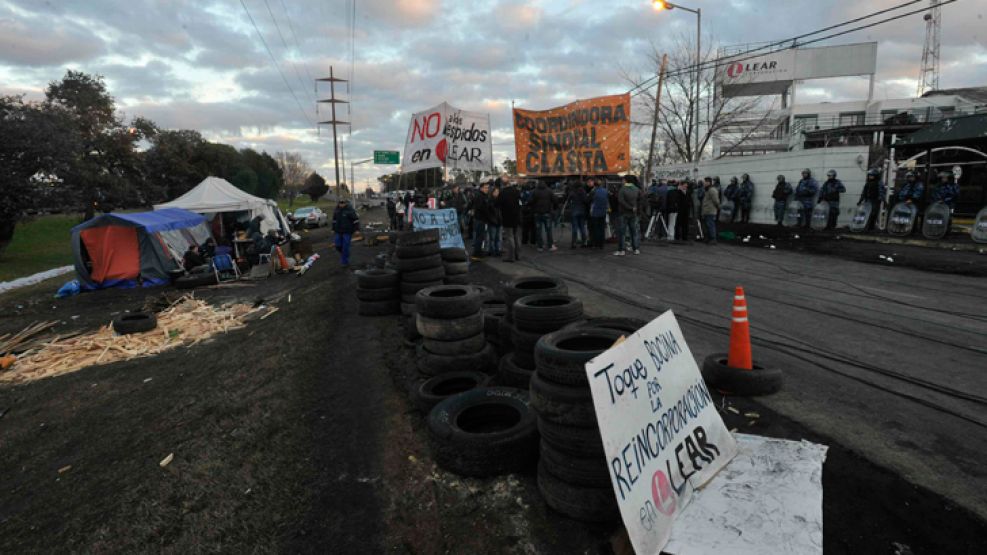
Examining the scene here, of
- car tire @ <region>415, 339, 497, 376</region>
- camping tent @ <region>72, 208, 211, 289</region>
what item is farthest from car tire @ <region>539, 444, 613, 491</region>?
camping tent @ <region>72, 208, 211, 289</region>

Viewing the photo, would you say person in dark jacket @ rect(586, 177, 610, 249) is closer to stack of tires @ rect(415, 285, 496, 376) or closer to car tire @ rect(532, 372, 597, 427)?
stack of tires @ rect(415, 285, 496, 376)

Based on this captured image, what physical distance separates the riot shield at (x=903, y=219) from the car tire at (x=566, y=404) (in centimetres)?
1563

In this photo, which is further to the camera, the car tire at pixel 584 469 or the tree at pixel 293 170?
the tree at pixel 293 170

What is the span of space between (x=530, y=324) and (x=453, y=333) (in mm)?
1198

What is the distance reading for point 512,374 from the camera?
4719 mm

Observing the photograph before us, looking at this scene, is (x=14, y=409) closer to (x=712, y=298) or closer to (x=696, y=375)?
(x=696, y=375)

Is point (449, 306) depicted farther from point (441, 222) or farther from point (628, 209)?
point (628, 209)

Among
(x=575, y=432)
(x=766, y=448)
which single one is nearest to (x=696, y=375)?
(x=766, y=448)

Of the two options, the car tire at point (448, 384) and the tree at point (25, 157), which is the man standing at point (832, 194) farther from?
the tree at point (25, 157)

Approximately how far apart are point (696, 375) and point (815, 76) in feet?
212

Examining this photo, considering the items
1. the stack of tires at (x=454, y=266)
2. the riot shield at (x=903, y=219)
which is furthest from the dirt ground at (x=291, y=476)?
the riot shield at (x=903, y=219)

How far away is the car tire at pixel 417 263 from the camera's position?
26.4 feet

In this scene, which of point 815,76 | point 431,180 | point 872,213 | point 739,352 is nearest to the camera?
point 739,352

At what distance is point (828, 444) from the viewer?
3504 mm
